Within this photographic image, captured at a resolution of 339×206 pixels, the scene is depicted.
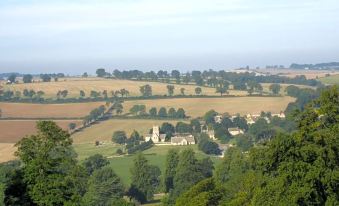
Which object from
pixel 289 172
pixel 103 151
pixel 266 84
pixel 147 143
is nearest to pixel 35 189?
pixel 289 172

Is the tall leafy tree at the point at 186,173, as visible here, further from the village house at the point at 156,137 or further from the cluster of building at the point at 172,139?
the village house at the point at 156,137

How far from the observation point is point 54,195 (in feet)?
75.6

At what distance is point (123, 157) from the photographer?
73.0m

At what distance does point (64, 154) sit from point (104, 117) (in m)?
75.3

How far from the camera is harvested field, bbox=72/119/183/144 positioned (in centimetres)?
8406

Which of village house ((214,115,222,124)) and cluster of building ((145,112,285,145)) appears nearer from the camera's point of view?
cluster of building ((145,112,285,145))

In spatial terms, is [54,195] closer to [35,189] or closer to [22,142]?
[35,189]

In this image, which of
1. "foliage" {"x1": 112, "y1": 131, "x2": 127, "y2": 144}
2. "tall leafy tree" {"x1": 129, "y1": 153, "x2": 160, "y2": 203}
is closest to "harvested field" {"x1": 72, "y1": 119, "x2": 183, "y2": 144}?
"foliage" {"x1": 112, "y1": 131, "x2": 127, "y2": 144}

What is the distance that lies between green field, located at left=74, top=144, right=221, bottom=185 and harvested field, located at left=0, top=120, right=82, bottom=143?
7219mm

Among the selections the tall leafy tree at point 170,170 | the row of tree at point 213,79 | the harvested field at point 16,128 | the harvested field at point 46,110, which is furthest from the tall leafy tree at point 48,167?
the row of tree at point 213,79

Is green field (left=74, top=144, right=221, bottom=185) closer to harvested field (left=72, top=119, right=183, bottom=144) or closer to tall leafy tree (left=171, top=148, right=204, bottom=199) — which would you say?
harvested field (left=72, top=119, right=183, bottom=144)

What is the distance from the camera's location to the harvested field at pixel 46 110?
95.5 meters

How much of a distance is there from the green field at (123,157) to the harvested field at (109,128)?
3.08 metres

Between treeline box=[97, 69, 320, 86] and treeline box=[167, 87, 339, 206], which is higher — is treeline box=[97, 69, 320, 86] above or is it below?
below
